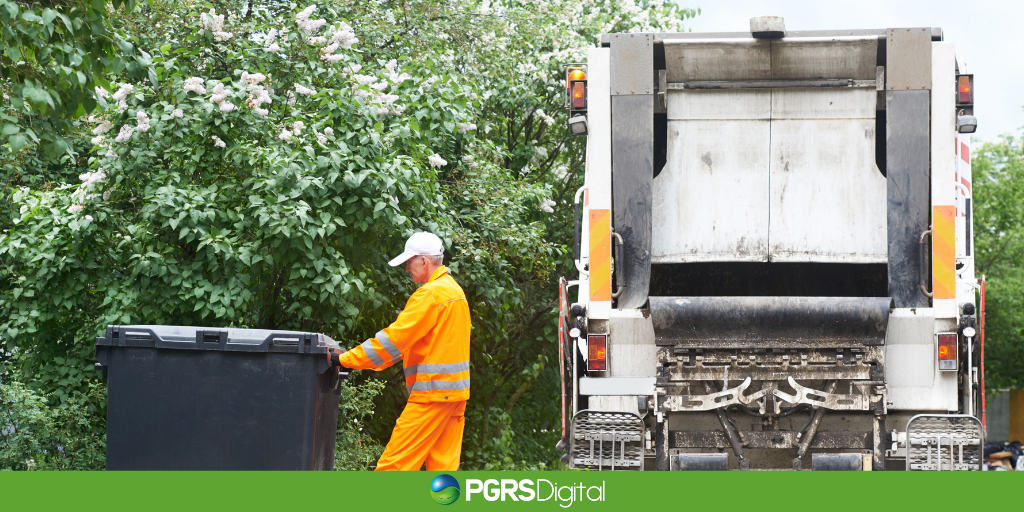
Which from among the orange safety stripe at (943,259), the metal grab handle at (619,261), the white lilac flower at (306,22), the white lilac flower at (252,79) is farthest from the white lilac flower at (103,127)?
the orange safety stripe at (943,259)

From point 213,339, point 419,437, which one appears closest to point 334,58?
point 213,339

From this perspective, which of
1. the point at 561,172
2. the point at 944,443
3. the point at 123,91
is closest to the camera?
the point at 944,443

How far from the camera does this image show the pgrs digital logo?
3.06 meters

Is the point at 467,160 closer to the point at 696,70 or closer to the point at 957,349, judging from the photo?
the point at 696,70

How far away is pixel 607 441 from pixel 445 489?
1716 millimetres

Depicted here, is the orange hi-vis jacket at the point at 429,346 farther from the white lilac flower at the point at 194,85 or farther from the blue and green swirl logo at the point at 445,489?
the white lilac flower at the point at 194,85

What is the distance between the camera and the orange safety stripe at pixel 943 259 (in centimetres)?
466

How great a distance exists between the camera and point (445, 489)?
3064 mm

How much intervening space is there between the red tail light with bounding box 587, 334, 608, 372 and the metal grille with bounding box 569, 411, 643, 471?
27 cm

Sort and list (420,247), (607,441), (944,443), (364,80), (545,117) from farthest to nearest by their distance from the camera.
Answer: (545,117)
(364,80)
(607,441)
(944,443)
(420,247)

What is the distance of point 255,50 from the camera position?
21.6 feet

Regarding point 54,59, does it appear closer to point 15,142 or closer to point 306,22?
point 15,142

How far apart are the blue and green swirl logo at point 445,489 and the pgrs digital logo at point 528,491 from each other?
0.04 meters

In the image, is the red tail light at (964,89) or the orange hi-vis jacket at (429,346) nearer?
the orange hi-vis jacket at (429,346)
